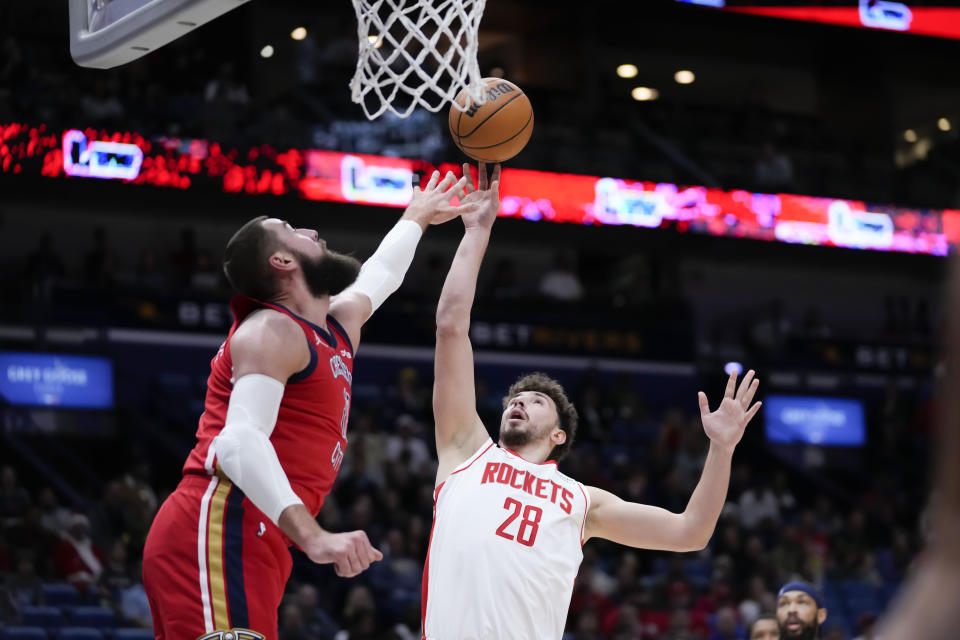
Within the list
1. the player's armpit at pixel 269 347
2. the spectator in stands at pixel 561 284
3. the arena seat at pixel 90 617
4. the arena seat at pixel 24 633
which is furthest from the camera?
the spectator in stands at pixel 561 284

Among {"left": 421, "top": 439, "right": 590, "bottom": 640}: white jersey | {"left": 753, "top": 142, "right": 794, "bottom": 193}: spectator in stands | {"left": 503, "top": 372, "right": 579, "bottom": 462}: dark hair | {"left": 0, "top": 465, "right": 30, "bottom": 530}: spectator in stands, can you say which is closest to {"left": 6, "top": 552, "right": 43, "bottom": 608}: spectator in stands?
{"left": 0, "top": 465, "right": 30, "bottom": 530}: spectator in stands

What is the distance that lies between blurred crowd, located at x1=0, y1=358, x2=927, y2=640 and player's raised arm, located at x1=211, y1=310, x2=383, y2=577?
20.8 ft

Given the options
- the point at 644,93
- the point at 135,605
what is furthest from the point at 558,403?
the point at 644,93

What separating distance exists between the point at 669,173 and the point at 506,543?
13080 millimetres

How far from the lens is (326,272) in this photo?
Answer: 3.68m

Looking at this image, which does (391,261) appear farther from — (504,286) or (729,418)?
(504,286)

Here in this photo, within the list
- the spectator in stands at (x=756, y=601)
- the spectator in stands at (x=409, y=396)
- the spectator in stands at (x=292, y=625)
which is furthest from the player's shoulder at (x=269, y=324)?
the spectator in stands at (x=409, y=396)

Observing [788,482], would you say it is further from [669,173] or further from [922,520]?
[669,173]

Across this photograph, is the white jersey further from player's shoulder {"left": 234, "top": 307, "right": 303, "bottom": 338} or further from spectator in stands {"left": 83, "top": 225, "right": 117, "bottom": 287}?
spectator in stands {"left": 83, "top": 225, "right": 117, "bottom": 287}

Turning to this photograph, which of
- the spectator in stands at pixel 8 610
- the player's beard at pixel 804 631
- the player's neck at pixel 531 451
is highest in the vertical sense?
the player's neck at pixel 531 451

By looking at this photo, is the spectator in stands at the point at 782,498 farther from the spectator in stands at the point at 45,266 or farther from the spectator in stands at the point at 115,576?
the spectator in stands at the point at 45,266

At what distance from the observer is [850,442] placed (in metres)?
19.0

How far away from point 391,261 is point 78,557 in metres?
7.12

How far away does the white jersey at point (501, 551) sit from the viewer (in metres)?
4.11
